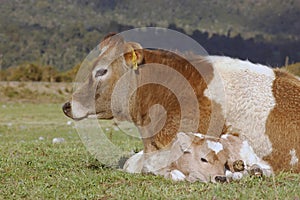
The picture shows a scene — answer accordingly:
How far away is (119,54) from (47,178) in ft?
6.16

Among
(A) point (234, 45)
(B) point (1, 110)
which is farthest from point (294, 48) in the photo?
(B) point (1, 110)

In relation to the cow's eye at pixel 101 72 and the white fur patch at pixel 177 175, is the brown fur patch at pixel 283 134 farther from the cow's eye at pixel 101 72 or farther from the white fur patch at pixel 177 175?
the cow's eye at pixel 101 72

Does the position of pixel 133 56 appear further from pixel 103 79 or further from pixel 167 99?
pixel 167 99

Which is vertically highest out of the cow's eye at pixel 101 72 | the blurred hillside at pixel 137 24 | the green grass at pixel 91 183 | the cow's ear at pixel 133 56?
the cow's ear at pixel 133 56

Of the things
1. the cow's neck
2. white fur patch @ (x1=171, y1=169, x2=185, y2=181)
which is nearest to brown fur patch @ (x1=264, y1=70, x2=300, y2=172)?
the cow's neck

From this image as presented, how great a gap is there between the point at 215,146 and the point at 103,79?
1850 millimetres

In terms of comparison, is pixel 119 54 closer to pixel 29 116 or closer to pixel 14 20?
pixel 29 116

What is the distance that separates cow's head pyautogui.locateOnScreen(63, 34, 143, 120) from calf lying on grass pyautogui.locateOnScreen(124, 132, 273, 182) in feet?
3.81

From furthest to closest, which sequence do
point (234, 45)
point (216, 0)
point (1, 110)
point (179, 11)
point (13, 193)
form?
point (216, 0)
point (179, 11)
point (234, 45)
point (1, 110)
point (13, 193)

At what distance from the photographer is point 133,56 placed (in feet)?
25.2

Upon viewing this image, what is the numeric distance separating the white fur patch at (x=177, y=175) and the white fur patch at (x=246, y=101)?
95 cm

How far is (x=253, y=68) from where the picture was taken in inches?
314

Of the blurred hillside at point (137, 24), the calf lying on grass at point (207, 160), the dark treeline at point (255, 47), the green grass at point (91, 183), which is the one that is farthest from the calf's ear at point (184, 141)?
the dark treeline at point (255, 47)

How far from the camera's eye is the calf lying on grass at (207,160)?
22.7 ft
